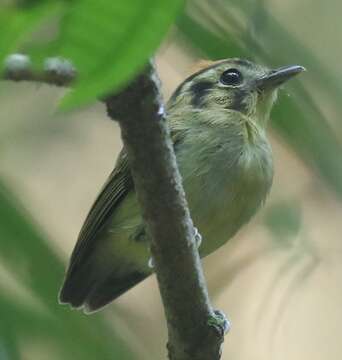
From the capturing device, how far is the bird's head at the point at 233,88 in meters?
3.29

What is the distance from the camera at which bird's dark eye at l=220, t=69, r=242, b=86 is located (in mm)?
3432

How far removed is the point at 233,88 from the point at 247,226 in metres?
1.11

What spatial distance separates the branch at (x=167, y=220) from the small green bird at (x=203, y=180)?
88 centimetres

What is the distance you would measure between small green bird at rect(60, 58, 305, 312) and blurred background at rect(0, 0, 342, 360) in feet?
0.45

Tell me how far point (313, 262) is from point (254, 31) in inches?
38.0

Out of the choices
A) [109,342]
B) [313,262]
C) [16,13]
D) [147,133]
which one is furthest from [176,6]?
[313,262]

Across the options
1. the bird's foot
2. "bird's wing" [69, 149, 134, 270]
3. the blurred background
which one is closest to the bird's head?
the blurred background

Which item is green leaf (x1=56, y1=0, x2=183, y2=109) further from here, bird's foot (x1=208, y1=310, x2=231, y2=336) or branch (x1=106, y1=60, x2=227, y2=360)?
bird's foot (x1=208, y1=310, x2=231, y2=336)

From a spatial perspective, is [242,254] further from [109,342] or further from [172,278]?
[109,342]

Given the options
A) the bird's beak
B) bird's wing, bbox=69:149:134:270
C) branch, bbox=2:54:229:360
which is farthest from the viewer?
the bird's beak

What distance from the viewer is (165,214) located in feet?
5.00

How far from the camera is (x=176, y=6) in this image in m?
Result: 0.50

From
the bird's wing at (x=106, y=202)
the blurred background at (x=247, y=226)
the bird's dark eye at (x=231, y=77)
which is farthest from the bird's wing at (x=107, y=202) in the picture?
the bird's dark eye at (x=231, y=77)

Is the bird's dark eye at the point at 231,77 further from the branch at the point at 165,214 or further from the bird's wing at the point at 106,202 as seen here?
the branch at the point at 165,214
